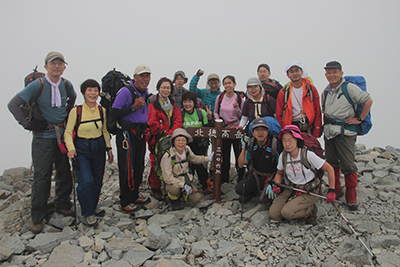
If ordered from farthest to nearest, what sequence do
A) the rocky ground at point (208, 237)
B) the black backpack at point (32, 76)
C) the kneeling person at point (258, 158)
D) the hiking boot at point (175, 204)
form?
the hiking boot at point (175, 204)
the kneeling person at point (258, 158)
the black backpack at point (32, 76)
the rocky ground at point (208, 237)

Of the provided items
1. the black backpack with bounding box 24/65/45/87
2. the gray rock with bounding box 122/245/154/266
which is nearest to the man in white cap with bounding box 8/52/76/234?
the black backpack with bounding box 24/65/45/87

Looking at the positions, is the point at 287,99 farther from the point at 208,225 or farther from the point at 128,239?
the point at 128,239

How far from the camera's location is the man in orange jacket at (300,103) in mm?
5339

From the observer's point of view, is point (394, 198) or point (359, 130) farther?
→ point (394, 198)

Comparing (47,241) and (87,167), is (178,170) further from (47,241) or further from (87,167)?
(47,241)

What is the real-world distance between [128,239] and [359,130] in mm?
4866

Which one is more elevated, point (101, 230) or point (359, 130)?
point (359, 130)

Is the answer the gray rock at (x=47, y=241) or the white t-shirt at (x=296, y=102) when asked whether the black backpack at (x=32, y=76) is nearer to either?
the gray rock at (x=47, y=241)

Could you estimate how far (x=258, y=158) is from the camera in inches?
216

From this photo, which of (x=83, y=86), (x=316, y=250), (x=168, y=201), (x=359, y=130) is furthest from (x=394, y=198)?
(x=83, y=86)

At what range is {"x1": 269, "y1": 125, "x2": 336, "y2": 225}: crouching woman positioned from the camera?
Result: 4.64 m

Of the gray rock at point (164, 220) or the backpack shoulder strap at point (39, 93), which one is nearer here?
the backpack shoulder strap at point (39, 93)

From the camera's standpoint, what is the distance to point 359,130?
5.23 metres

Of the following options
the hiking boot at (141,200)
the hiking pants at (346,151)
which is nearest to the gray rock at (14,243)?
the hiking boot at (141,200)
